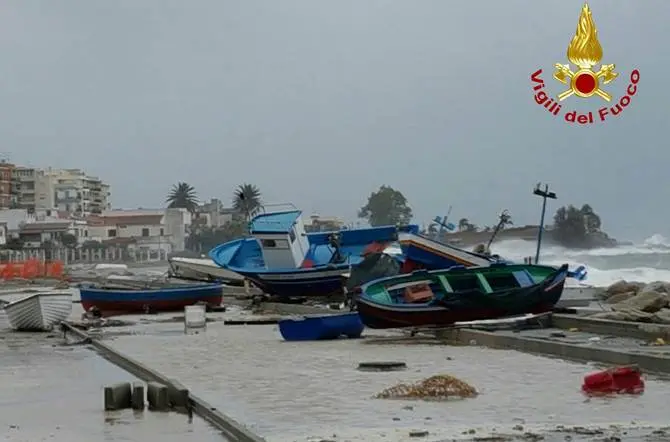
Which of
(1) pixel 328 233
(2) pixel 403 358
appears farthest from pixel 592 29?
(1) pixel 328 233

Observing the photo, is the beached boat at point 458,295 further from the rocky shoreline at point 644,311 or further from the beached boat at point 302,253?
the beached boat at point 302,253

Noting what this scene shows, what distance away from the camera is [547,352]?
17828 millimetres

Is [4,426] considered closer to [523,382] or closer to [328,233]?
[523,382]

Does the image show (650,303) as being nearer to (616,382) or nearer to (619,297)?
(619,297)

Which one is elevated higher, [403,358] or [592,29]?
[592,29]

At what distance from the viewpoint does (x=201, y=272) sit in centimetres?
5456

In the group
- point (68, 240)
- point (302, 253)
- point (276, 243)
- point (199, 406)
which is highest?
point (68, 240)

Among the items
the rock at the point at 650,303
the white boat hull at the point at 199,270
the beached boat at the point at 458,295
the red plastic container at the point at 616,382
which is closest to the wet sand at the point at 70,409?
the red plastic container at the point at 616,382

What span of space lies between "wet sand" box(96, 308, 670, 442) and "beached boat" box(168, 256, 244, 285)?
29.0 metres

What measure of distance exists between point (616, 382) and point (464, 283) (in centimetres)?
1028

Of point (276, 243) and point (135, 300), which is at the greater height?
point (276, 243)

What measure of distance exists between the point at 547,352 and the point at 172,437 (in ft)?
28.2

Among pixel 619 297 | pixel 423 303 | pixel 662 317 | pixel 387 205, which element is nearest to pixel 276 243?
pixel 619 297

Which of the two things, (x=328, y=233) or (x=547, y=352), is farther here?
(x=328, y=233)
